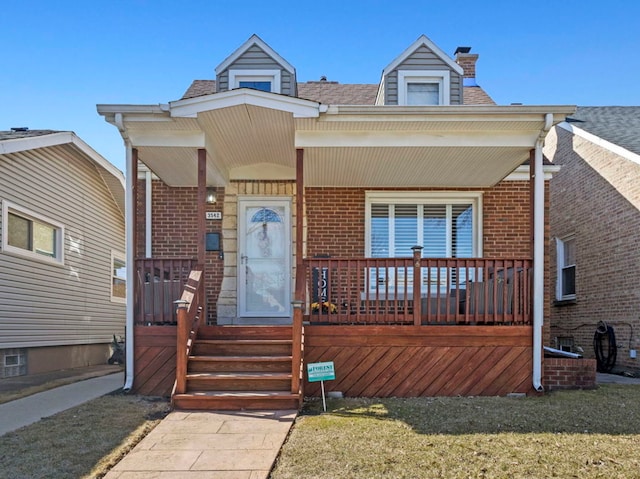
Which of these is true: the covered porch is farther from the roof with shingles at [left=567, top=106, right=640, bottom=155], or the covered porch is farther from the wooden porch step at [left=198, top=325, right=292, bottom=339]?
the roof with shingles at [left=567, top=106, right=640, bottom=155]

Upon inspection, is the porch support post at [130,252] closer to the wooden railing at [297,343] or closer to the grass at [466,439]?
the wooden railing at [297,343]

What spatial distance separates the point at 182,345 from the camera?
18.9 ft

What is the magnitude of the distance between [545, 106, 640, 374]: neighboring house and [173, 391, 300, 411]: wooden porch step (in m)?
5.66

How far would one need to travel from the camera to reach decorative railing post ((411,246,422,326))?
6250mm

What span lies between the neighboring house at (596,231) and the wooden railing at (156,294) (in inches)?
257

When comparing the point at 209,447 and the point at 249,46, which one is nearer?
the point at 209,447

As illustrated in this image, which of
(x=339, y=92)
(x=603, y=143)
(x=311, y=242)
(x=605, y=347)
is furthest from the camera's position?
(x=339, y=92)

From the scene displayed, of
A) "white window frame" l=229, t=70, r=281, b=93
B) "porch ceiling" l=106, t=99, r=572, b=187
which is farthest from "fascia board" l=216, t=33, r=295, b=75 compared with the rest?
"porch ceiling" l=106, t=99, r=572, b=187

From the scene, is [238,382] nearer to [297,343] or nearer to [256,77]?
[297,343]

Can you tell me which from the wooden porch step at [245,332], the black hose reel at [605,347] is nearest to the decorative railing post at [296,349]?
the wooden porch step at [245,332]

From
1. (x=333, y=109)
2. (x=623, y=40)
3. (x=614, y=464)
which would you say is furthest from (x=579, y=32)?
(x=614, y=464)

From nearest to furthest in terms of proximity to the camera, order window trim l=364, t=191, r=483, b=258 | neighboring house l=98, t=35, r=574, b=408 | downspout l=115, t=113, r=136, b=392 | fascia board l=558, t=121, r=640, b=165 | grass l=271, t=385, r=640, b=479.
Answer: grass l=271, t=385, r=640, b=479 → neighboring house l=98, t=35, r=574, b=408 → downspout l=115, t=113, r=136, b=392 → window trim l=364, t=191, r=483, b=258 → fascia board l=558, t=121, r=640, b=165

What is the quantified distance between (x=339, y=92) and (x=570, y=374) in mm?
6727

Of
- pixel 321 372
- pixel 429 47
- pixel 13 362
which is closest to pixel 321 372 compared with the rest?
pixel 321 372
